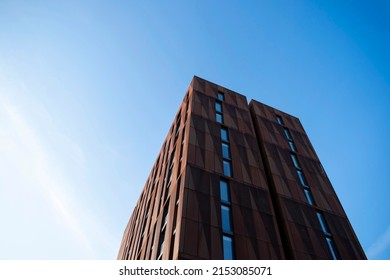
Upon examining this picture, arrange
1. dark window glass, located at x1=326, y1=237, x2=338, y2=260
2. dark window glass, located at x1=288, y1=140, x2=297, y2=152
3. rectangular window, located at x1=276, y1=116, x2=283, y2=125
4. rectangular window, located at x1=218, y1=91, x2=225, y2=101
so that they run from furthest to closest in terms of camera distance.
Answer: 1. rectangular window, located at x1=276, y1=116, x2=283, y2=125
2. rectangular window, located at x1=218, y1=91, x2=225, y2=101
3. dark window glass, located at x1=288, y1=140, x2=297, y2=152
4. dark window glass, located at x1=326, y1=237, x2=338, y2=260

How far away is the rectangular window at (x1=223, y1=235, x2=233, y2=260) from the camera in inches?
680

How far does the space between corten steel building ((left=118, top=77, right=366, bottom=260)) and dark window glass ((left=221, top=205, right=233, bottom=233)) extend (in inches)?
3.3

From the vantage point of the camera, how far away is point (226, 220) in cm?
1967

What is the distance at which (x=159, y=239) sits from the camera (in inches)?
830

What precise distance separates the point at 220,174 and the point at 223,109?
1226 cm

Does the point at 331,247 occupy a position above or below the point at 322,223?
below

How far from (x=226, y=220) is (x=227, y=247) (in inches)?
87.7

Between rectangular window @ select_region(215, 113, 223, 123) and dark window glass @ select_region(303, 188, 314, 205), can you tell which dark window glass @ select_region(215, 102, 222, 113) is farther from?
dark window glass @ select_region(303, 188, 314, 205)

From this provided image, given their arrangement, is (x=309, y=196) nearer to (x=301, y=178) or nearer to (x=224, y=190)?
(x=301, y=178)

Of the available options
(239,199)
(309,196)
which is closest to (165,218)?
(239,199)

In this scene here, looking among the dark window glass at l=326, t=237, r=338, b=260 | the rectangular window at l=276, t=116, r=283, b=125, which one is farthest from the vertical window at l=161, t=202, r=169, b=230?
the rectangular window at l=276, t=116, r=283, b=125

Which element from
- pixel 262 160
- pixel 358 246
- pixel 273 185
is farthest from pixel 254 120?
pixel 358 246

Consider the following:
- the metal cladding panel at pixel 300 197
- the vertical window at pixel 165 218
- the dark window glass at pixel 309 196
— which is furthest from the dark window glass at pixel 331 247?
the vertical window at pixel 165 218

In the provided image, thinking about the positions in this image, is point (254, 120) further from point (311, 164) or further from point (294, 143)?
point (311, 164)
